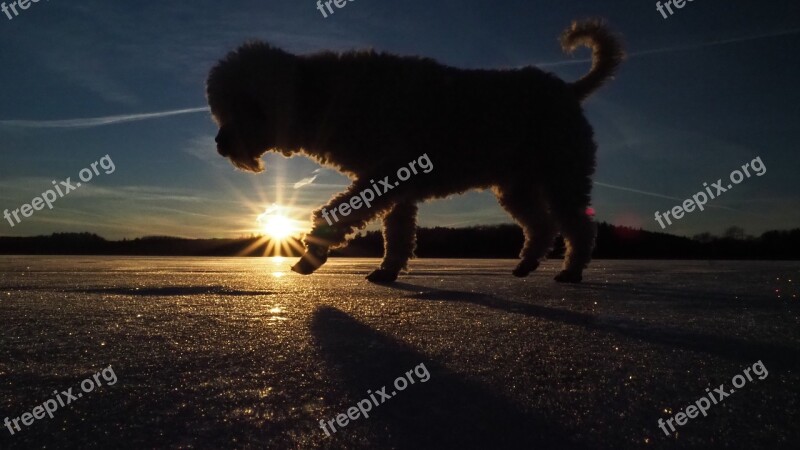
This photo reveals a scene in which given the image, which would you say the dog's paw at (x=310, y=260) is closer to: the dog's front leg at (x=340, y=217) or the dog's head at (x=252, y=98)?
the dog's front leg at (x=340, y=217)

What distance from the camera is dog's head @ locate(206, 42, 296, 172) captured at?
3818 millimetres

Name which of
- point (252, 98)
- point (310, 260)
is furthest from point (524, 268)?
point (252, 98)

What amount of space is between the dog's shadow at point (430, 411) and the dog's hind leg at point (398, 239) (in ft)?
9.28

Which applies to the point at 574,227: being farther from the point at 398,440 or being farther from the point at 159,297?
the point at 398,440

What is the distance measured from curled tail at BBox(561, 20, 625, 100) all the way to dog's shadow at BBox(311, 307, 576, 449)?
4.07 metres

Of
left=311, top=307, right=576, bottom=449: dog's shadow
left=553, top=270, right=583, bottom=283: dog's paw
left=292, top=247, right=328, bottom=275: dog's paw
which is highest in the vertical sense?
Answer: left=292, top=247, right=328, bottom=275: dog's paw

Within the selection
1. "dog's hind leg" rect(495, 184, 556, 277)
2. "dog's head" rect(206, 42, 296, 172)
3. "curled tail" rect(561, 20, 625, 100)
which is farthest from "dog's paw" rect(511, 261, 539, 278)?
"dog's head" rect(206, 42, 296, 172)

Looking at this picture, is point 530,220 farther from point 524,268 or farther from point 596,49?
point 596,49

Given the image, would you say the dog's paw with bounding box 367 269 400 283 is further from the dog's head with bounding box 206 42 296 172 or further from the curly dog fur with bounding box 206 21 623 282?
the dog's head with bounding box 206 42 296 172

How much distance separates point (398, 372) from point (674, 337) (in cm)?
95

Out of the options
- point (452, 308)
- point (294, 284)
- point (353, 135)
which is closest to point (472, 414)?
point (452, 308)

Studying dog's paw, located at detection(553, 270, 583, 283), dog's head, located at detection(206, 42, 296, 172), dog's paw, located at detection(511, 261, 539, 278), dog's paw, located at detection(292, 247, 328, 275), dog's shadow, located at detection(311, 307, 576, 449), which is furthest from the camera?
dog's paw, located at detection(511, 261, 539, 278)

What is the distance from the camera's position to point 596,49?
4926mm

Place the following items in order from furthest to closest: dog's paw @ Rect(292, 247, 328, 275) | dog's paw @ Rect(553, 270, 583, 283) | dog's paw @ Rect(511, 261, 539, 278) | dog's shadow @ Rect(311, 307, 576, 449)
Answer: dog's paw @ Rect(511, 261, 539, 278) → dog's paw @ Rect(553, 270, 583, 283) → dog's paw @ Rect(292, 247, 328, 275) → dog's shadow @ Rect(311, 307, 576, 449)
